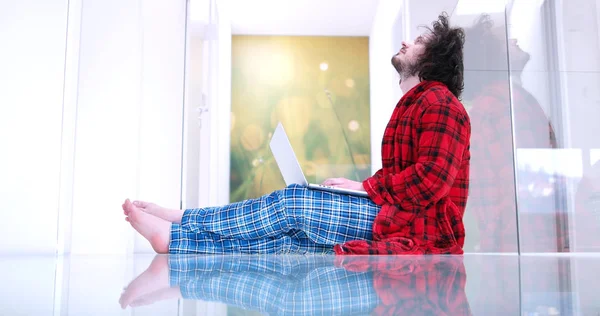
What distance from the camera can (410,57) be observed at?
7.31ft

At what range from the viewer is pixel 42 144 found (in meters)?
2.27

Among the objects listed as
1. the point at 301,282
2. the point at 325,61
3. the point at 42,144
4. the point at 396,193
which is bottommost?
the point at 301,282

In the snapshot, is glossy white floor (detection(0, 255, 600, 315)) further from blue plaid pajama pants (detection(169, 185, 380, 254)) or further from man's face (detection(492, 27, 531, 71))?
man's face (detection(492, 27, 531, 71))

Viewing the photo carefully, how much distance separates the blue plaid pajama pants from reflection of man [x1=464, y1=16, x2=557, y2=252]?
955 millimetres

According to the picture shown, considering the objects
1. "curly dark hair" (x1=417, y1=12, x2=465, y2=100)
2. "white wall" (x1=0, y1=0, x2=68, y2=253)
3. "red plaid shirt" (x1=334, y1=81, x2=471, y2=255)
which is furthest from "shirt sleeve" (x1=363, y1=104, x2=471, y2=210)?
"white wall" (x1=0, y1=0, x2=68, y2=253)

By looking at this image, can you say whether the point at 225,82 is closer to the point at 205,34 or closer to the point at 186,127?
the point at 205,34

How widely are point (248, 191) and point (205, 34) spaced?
2.37 meters

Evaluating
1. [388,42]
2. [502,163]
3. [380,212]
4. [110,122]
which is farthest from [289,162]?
[388,42]

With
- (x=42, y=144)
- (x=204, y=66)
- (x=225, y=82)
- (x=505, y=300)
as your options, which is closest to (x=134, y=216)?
(x=42, y=144)

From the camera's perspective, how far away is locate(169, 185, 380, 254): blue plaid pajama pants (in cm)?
195

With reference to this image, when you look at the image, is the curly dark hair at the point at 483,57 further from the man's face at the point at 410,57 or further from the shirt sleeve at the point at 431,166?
the shirt sleeve at the point at 431,166

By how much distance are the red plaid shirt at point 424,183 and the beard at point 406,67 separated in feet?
0.55

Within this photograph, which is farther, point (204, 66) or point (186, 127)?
point (204, 66)

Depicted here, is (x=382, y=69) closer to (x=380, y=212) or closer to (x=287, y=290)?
(x=380, y=212)
